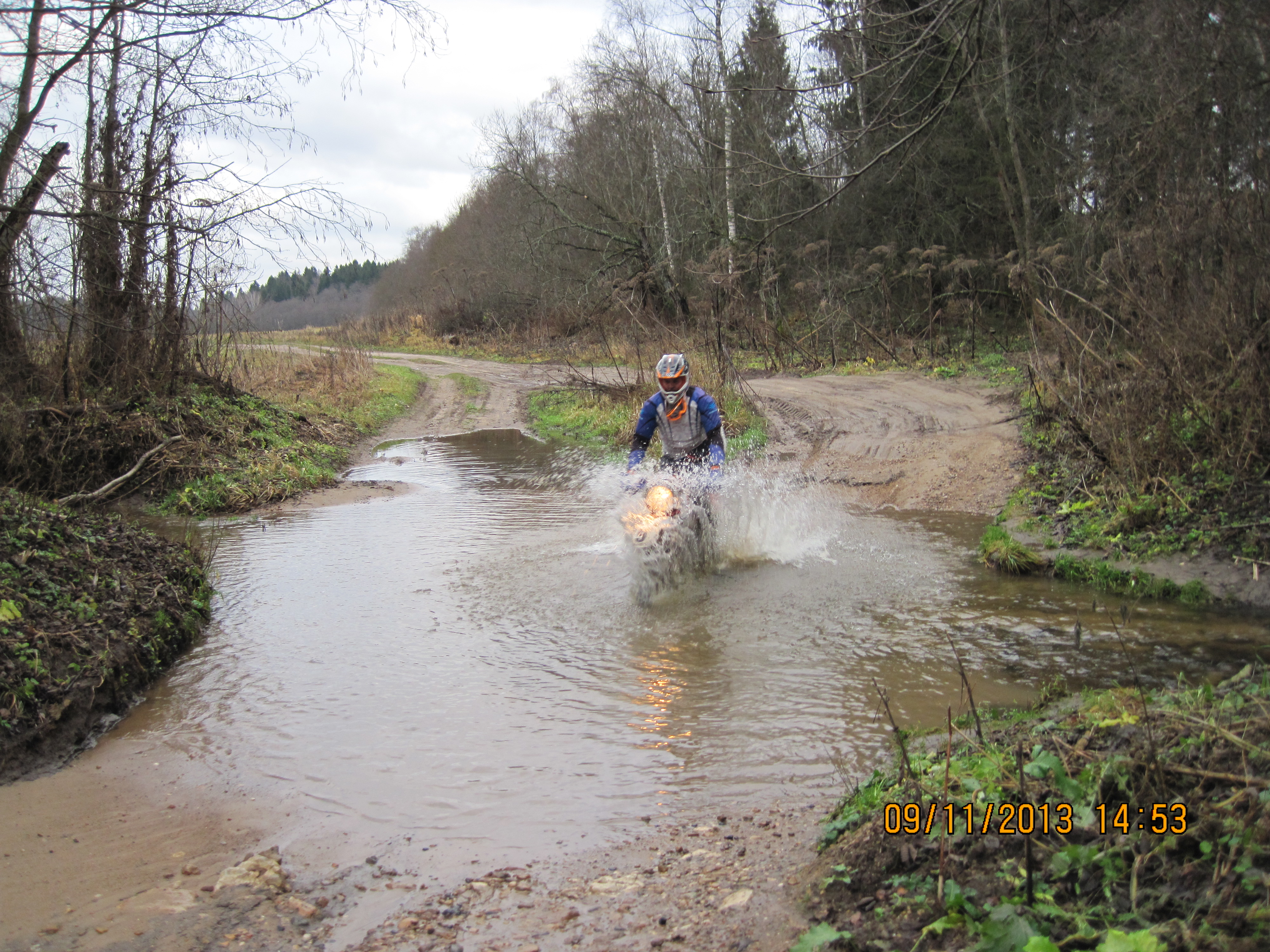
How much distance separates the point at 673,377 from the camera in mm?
8727

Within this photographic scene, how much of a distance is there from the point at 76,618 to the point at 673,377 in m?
5.29

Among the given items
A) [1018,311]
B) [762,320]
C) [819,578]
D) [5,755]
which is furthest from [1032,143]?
[5,755]

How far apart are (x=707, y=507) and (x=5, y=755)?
226 inches

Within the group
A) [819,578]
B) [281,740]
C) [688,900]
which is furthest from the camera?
[819,578]

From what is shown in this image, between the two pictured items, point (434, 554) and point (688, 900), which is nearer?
point (688, 900)

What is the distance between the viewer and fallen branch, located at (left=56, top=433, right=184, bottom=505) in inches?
426

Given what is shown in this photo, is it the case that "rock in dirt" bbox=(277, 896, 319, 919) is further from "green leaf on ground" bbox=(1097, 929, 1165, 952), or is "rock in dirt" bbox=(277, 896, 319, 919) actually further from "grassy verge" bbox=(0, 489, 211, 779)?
"green leaf on ground" bbox=(1097, 929, 1165, 952)

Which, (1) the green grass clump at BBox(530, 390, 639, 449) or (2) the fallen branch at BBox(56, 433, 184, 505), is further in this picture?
(1) the green grass clump at BBox(530, 390, 639, 449)

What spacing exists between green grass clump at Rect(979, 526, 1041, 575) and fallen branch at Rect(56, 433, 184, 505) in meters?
9.97

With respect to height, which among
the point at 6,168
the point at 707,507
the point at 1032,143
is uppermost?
the point at 1032,143

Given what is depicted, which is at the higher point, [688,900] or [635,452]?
[635,452]

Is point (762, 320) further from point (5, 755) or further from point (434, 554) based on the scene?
point (5, 755)

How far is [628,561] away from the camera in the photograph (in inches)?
358

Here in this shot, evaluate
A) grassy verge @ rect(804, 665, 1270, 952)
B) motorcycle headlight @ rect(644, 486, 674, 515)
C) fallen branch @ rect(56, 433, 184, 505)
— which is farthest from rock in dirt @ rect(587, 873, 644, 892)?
fallen branch @ rect(56, 433, 184, 505)
